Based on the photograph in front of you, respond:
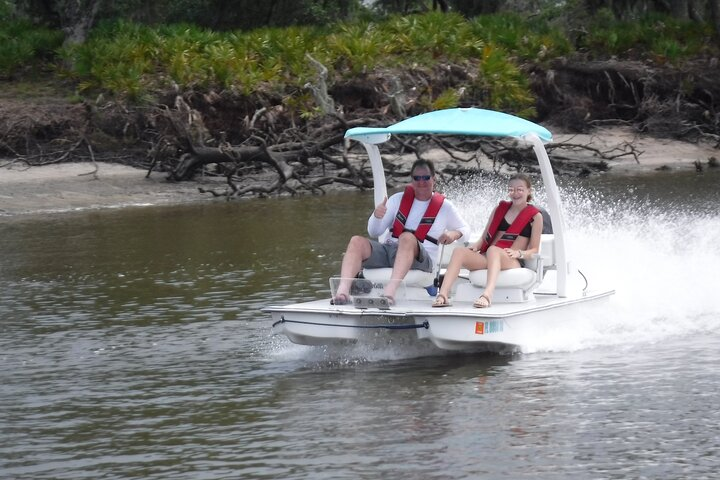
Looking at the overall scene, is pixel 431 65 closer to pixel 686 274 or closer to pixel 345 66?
pixel 345 66

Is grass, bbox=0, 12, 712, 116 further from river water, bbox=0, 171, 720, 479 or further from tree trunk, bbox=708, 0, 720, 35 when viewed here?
river water, bbox=0, 171, 720, 479

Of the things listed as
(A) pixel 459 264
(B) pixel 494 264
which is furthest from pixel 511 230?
(A) pixel 459 264

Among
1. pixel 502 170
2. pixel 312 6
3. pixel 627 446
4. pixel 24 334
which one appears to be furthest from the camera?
pixel 312 6

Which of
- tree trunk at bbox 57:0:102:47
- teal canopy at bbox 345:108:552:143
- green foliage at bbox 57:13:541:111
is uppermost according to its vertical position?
tree trunk at bbox 57:0:102:47

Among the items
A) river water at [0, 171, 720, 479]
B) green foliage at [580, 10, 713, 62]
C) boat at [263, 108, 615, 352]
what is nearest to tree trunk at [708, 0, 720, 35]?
green foliage at [580, 10, 713, 62]

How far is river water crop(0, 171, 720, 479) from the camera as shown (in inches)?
315

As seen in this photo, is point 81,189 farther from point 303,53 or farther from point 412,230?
point 412,230

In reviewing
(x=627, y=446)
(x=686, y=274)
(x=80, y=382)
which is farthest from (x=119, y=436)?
(x=686, y=274)

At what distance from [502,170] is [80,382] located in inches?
712

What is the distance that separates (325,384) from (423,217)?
184 cm

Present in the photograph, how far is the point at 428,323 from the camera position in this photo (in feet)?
33.5

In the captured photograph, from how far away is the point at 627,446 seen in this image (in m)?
8.05

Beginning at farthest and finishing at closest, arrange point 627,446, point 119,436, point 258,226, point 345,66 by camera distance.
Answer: point 345,66 → point 258,226 → point 119,436 → point 627,446

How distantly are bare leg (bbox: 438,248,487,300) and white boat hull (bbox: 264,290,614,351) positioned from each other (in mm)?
197
